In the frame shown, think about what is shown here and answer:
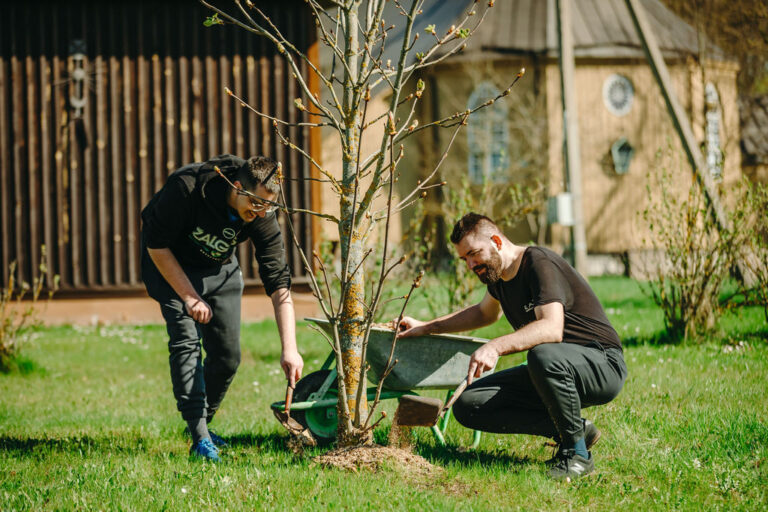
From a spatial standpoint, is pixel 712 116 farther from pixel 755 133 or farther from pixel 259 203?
pixel 259 203

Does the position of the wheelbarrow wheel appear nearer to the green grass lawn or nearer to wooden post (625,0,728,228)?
the green grass lawn

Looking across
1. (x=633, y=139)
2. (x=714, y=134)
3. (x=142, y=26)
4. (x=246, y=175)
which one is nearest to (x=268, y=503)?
(x=246, y=175)

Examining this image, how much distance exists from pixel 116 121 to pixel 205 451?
7710 millimetres

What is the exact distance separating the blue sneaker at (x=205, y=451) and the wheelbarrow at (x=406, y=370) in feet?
1.24

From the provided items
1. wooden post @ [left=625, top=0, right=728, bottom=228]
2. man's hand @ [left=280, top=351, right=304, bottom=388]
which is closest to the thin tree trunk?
man's hand @ [left=280, top=351, right=304, bottom=388]

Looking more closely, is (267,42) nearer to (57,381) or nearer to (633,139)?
(57,381)

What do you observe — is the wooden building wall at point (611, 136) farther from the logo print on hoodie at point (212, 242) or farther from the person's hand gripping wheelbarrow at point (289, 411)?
the person's hand gripping wheelbarrow at point (289, 411)

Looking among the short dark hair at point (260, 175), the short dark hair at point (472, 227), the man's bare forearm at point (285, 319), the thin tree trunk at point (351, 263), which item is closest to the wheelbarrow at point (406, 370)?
the man's bare forearm at point (285, 319)

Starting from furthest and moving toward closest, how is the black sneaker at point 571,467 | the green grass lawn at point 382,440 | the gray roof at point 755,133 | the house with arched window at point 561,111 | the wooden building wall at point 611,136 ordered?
the gray roof at point 755,133, the wooden building wall at point 611,136, the house with arched window at point 561,111, the black sneaker at point 571,467, the green grass lawn at point 382,440

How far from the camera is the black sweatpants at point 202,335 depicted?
12.6ft

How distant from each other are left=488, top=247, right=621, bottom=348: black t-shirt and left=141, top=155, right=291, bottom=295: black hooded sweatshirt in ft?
3.99

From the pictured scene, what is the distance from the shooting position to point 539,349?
3.46 meters

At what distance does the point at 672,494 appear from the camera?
3119 mm

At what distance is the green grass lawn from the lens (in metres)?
3.06
